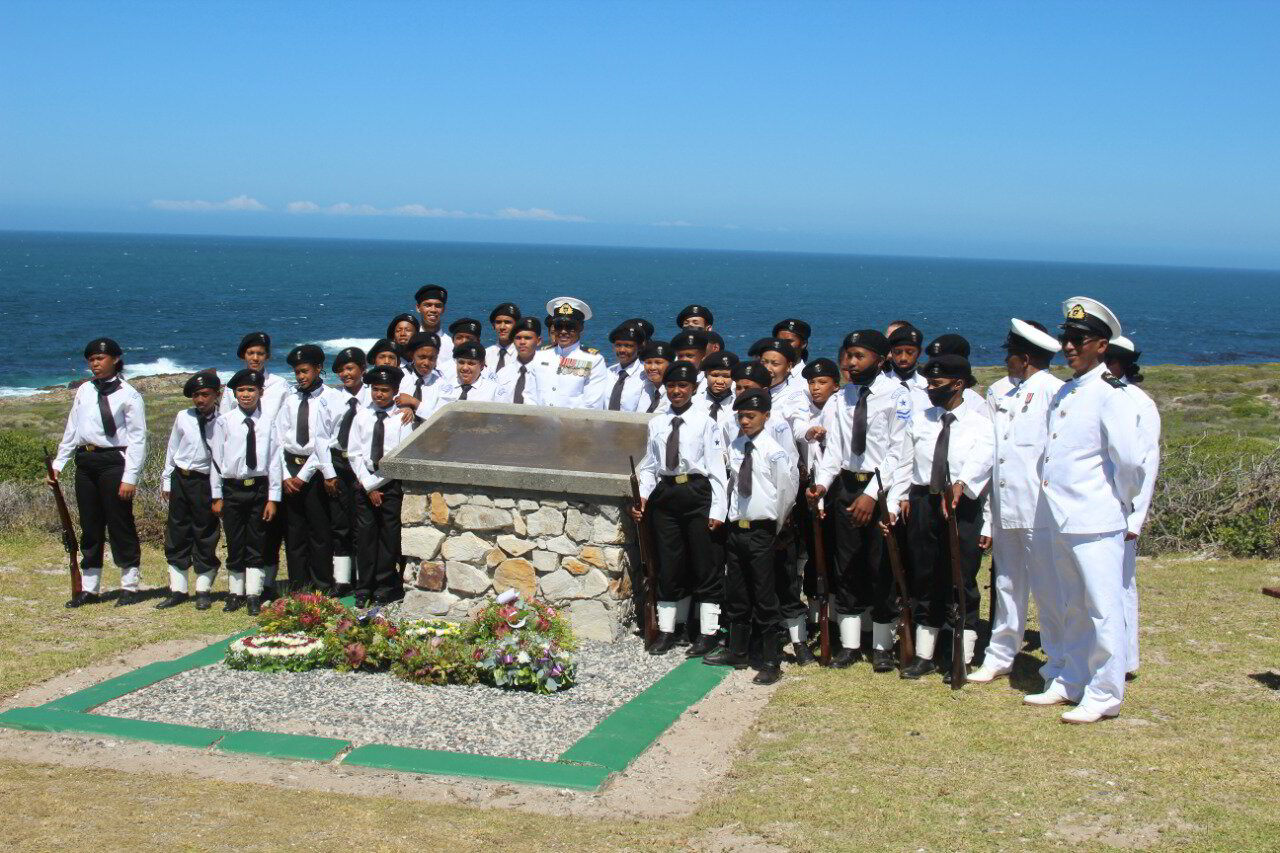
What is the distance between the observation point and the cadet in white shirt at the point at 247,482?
9.52 meters

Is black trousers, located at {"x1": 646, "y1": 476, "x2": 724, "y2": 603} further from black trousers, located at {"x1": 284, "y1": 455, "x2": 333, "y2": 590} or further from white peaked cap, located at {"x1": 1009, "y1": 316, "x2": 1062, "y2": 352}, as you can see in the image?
black trousers, located at {"x1": 284, "y1": 455, "x2": 333, "y2": 590}

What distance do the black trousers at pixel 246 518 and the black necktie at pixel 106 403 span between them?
998 mm

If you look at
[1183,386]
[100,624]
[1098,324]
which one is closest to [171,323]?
[1183,386]

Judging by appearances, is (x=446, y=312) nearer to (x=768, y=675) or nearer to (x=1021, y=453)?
(x=768, y=675)

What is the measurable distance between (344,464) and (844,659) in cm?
408

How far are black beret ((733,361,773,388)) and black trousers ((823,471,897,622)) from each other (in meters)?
0.80

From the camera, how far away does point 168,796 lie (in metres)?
5.77

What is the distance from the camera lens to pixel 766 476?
7.75 metres

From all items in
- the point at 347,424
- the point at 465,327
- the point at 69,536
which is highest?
the point at 465,327

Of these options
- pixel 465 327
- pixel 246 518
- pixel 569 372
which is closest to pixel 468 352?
pixel 465 327

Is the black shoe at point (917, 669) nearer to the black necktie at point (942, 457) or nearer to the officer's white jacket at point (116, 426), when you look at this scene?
the black necktie at point (942, 457)

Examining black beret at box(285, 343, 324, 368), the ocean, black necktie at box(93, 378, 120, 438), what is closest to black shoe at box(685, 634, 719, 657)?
black beret at box(285, 343, 324, 368)

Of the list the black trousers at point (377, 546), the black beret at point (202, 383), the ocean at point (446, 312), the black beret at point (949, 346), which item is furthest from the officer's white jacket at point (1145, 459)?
the ocean at point (446, 312)

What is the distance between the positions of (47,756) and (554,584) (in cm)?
327
